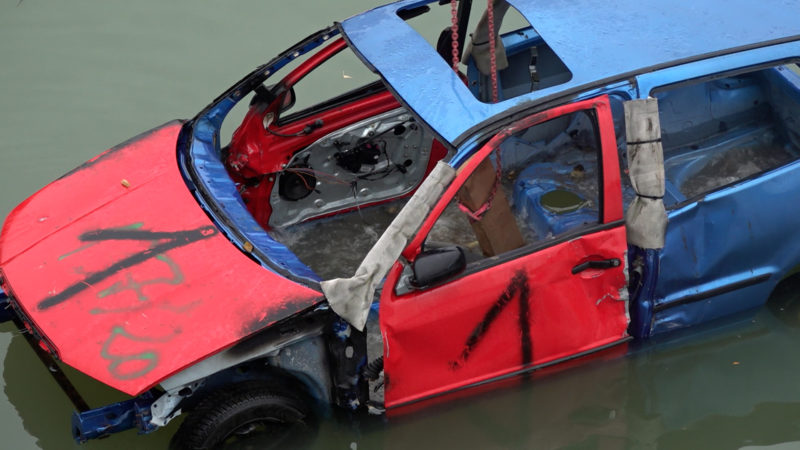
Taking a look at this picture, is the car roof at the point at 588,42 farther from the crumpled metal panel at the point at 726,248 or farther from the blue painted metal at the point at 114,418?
the blue painted metal at the point at 114,418

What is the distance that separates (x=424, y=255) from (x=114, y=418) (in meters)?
1.61

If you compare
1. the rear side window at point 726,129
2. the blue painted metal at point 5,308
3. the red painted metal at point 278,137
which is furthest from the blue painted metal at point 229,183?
the rear side window at point 726,129

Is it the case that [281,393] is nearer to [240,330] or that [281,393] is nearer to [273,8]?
[240,330]

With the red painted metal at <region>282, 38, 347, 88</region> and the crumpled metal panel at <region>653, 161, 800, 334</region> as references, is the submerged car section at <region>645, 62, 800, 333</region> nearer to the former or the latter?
the crumpled metal panel at <region>653, 161, 800, 334</region>

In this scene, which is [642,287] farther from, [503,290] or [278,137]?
[278,137]

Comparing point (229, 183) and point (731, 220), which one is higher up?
point (229, 183)

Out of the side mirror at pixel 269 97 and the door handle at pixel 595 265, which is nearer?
the door handle at pixel 595 265

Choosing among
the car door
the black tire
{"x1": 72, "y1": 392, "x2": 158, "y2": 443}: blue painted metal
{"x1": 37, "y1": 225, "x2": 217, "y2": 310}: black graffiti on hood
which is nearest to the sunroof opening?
the car door

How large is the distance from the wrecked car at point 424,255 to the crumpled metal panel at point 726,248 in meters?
0.01

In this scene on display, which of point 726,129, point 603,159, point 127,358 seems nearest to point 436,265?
point 603,159

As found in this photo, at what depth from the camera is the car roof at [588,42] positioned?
4.22 m

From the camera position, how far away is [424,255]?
397cm

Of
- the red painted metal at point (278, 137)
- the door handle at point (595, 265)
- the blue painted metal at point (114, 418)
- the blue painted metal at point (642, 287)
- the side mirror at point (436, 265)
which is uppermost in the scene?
the red painted metal at point (278, 137)

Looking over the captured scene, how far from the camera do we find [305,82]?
7.41m
